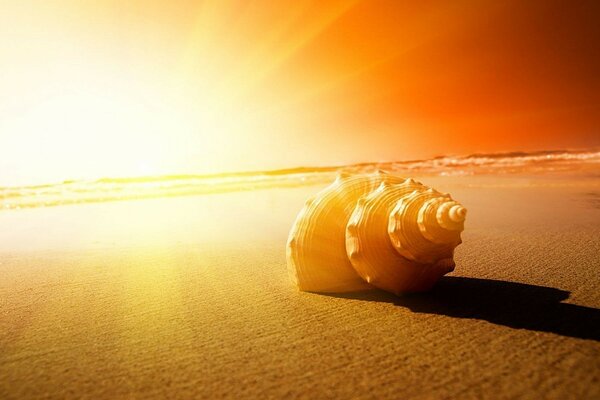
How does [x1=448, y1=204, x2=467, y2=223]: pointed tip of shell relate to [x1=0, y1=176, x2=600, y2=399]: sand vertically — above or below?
above

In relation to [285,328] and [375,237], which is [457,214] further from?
[285,328]

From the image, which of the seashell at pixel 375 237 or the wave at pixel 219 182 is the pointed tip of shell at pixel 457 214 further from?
the wave at pixel 219 182

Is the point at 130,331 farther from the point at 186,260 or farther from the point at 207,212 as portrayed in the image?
the point at 207,212

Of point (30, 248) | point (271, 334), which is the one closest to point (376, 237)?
point (271, 334)

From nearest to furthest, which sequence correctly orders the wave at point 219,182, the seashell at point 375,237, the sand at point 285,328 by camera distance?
the sand at point 285,328
the seashell at point 375,237
the wave at point 219,182

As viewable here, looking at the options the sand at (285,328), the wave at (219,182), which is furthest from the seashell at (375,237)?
the wave at (219,182)

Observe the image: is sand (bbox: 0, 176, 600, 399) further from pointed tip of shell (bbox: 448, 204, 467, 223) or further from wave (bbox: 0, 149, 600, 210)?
wave (bbox: 0, 149, 600, 210)

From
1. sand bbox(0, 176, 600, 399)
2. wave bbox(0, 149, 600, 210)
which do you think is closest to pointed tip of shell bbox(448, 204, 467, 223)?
sand bbox(0, 176, 600, 399)
